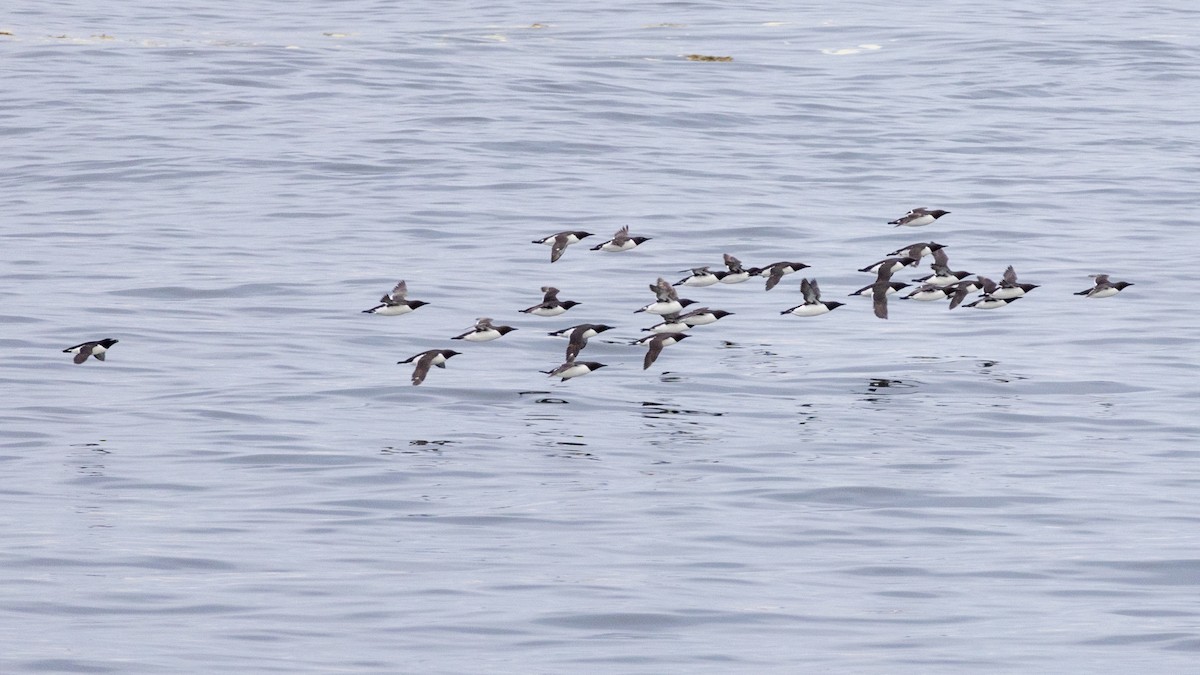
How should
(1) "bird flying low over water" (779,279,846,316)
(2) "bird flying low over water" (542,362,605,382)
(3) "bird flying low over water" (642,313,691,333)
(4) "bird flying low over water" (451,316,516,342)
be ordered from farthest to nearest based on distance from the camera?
(1) "bird flying low over water" (779,279,846,316) < (3) "bird flying low over water" (642,313,691,333) < (4) "bird flying low over water" (451,316,516,342) < (2) "bird flying low over water" (542,362,605,382)

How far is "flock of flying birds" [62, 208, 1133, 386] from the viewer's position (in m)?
23.0

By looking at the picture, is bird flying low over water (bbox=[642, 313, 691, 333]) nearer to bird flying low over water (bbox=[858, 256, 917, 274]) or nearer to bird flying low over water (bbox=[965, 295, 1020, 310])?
bird flying low over water (bbox=[858, 256, 917, 274])

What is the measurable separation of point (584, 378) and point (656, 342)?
1092mm

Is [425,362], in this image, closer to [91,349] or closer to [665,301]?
[91,349]

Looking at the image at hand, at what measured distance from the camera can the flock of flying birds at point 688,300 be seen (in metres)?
23.0

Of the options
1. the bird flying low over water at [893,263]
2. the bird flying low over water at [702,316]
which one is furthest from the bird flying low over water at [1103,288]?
the bird flying low over water at [702,316]

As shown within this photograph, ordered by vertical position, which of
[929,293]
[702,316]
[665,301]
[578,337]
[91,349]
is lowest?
[929,293]

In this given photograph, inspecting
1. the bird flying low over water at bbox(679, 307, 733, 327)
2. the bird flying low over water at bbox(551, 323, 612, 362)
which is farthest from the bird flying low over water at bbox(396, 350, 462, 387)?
the bird flying low over water at bbox(679, 307, 733, 327)

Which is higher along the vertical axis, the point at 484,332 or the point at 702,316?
the point at 484,332

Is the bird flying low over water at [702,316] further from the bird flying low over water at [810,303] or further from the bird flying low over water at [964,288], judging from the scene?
the bird flying low over water at [964,288]

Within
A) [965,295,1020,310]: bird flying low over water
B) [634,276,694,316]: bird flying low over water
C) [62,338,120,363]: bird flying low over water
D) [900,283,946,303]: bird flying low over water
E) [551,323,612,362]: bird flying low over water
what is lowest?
[900,283,946,303]: bird flying low over water

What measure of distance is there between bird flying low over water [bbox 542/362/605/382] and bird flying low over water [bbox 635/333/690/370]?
25.6 inches

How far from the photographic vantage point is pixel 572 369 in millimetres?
22672

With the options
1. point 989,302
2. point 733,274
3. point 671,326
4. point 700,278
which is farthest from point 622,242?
point 989,302
